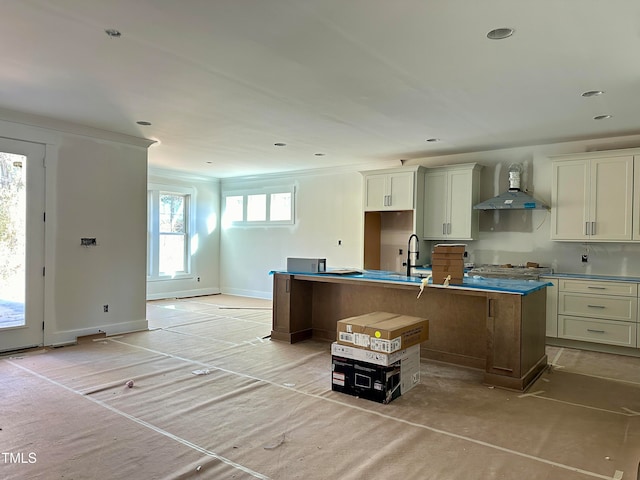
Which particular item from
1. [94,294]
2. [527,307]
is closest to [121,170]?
[94,294]

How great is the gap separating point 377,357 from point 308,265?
2.04 m

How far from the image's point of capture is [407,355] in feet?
11.7

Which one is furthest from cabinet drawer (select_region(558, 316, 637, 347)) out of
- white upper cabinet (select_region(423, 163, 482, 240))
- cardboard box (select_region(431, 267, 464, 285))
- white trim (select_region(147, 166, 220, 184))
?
white trim (select_region(147, 166, 220, 184))

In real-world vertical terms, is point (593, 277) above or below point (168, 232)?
below

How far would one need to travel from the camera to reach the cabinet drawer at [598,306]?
492cm

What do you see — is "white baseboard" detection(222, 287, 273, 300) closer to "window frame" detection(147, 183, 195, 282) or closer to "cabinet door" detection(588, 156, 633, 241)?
"window frame" detection(147, 183, 195, 282)

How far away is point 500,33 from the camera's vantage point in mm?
2746

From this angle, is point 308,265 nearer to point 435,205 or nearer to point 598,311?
point 435,205

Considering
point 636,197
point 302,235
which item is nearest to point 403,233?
point 302,235

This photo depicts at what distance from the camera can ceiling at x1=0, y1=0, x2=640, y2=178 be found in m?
2.52

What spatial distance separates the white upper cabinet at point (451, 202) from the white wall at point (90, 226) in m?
4.22

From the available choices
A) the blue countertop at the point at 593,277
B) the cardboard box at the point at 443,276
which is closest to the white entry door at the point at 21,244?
the cardboard box at the point at 443,276

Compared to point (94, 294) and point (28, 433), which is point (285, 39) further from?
point (94, 294)

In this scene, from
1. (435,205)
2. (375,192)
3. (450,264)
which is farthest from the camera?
(375,192)
